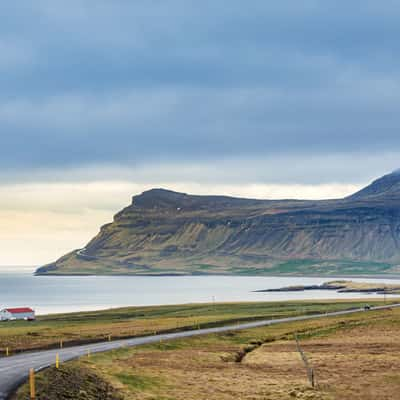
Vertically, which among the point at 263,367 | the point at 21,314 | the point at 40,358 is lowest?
the point at 263,367

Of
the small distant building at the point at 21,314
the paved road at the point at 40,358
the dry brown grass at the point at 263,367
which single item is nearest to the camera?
the paved road at the point at 40,358

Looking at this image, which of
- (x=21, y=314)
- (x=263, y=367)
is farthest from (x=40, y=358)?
(x=21, y=314)

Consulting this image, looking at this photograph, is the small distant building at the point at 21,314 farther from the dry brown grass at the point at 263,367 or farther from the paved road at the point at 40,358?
the dry brown grass at the point at 263,367

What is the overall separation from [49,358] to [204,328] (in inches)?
1909

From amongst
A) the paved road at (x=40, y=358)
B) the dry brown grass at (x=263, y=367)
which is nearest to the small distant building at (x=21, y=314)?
the paved road at (x=40, y=358)

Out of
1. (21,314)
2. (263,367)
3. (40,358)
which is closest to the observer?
(40,358)

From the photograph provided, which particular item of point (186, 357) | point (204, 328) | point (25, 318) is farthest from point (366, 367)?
point (25, 318)

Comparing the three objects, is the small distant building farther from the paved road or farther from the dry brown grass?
the dry brown grass

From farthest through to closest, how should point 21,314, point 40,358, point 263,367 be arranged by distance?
point 21,314
point 263,367
point 40,358

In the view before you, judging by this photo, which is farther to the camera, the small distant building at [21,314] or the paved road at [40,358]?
the small distant building at [21,314]

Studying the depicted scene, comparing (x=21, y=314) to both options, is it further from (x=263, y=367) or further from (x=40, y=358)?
(x=263, y=367)

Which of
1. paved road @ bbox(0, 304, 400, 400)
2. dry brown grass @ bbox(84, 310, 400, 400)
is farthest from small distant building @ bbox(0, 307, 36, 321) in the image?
dry brown grass @ bbox(84, 310, 400, 400)

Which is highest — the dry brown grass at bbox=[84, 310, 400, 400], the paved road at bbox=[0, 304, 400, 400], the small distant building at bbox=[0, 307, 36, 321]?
the small distant building at bbox=[0, 307, 36, 321]

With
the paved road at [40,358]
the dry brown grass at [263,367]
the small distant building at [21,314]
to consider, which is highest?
the small distant building at [21,314]
